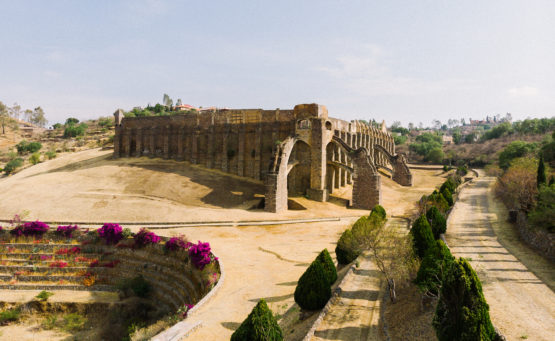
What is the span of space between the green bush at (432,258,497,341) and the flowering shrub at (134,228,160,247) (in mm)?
19805

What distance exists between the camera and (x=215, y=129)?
46.6 metres

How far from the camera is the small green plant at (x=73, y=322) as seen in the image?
18.5m

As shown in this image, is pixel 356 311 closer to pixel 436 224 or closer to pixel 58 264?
pixel 436 224

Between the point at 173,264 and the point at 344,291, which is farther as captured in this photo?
the point at 173,264

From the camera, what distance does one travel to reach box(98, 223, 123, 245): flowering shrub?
2392 cm

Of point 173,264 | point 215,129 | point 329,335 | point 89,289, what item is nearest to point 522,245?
→ point 329,335

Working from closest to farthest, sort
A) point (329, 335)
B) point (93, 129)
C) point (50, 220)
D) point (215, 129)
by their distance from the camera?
point (329, 335), point (50, 220), point (215, 129), point (93, 129)

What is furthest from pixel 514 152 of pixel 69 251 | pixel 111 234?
pixel 69 251

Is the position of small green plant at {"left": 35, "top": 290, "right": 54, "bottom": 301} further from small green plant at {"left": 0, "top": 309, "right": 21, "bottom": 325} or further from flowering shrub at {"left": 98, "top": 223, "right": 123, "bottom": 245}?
flowering shrub at {"left": 98, "top": 223, "right": 123, "bottom": 245}

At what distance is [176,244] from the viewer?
835 inches

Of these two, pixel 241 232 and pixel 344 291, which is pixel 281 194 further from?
pixel 344 291

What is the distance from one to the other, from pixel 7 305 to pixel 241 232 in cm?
1640

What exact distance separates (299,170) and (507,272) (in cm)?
2662

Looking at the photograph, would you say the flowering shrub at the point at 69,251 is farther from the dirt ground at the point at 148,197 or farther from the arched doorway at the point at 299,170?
the arched doorway at the point at 299,170
